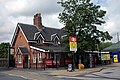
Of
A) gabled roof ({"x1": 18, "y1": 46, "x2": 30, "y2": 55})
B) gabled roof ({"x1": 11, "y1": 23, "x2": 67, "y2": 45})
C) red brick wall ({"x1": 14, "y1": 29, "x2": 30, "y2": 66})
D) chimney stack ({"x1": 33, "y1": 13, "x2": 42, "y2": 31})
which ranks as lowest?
gabled roof ({"x1": 18, "y1": 46, "x2": 30, "y2": 55})

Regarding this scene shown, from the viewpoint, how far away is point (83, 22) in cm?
3772

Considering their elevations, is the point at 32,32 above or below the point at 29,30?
below

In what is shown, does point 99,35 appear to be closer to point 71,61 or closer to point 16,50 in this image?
point 71,61

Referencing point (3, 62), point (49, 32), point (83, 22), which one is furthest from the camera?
point (49, 32)

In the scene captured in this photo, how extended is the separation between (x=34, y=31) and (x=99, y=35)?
13.5 meters

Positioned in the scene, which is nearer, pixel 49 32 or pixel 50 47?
pixel 50 47

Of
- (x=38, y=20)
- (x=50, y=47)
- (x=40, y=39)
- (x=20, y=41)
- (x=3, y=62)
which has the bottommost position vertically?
(x=3, y=62)

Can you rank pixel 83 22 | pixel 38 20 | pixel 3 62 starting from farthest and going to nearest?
pixel 38 20 → pixel 3 62 → pixel 83 22

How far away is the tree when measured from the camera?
37656mm

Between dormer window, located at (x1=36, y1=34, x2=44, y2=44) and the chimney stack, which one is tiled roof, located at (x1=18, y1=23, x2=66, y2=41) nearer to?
the chimney stack

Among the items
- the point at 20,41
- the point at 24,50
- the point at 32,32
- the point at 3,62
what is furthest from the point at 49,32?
the point at 3,62

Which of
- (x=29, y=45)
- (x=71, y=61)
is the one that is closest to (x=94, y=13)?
(x=71, y=61)

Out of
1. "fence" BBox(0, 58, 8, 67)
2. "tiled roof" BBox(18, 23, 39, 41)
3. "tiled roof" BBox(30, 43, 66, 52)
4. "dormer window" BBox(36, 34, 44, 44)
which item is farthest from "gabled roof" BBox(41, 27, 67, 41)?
"fence" BBox(0, 58, 8, 67)

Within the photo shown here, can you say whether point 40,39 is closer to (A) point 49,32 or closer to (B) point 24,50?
(B) point 24,50
